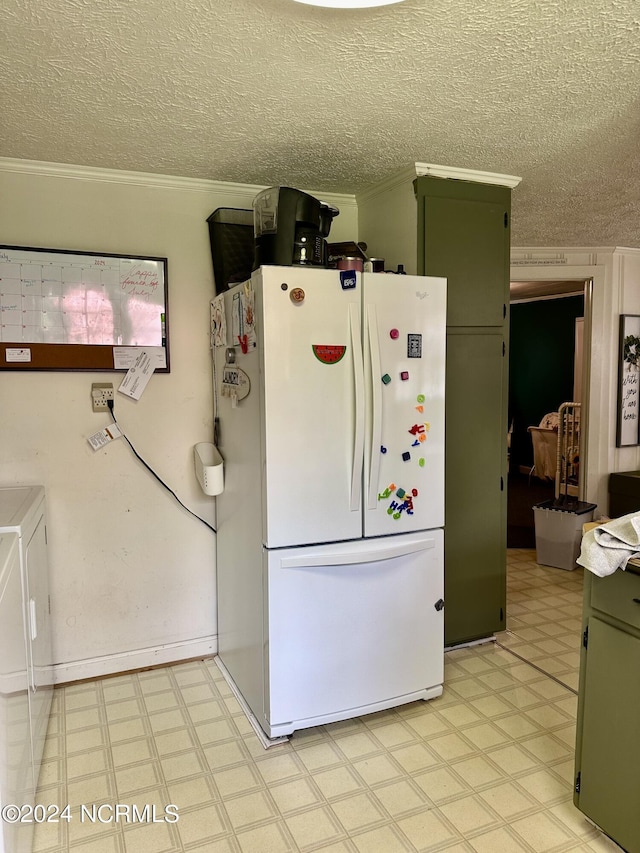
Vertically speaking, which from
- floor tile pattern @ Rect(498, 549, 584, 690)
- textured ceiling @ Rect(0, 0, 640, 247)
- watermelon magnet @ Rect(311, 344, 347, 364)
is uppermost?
textured ceiling @ Rect(0, 0, 640, 247)

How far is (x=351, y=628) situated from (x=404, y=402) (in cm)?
92

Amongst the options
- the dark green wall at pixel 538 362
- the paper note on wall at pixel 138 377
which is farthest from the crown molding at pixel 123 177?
the dark green wall at pixel 538 362

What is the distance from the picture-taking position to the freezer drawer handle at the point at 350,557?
7.40 ft

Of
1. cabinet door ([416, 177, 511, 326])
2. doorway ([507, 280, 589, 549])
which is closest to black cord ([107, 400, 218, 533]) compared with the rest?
cabinet door ([416, 177, 511, 326])

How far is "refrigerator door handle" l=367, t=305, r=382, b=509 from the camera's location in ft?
7.68

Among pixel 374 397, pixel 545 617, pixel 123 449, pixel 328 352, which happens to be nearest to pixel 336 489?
pixel 374 397

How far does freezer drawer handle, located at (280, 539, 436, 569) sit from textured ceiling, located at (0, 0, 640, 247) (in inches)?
63.9

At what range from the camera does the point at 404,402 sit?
2.45 meters

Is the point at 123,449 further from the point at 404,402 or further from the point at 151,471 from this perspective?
the point at 404,402

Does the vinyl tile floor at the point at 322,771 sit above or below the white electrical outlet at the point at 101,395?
below

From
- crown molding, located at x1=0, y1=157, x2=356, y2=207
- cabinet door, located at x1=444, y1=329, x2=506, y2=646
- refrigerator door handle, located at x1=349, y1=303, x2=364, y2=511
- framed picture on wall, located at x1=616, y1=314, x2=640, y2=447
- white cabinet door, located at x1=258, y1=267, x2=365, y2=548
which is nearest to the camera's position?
white cabinet door, located at x1=258, y1=267, x2=365, y2=548

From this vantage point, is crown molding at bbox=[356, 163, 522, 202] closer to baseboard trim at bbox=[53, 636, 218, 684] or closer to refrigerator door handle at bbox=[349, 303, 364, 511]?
refrigerator door handle at bbox=[349, 303, 364, 511]

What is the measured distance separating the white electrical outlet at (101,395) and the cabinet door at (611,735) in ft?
7.03

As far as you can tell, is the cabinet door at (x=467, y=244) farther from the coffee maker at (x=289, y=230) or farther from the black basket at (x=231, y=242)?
the black basket at (x=231, y=242)
